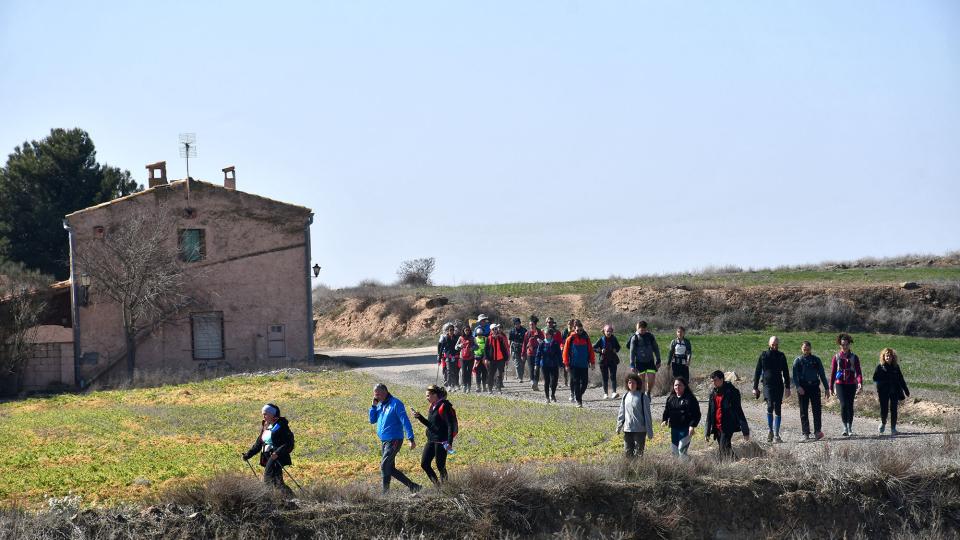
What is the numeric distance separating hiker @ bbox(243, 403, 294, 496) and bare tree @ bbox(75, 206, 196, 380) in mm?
26477

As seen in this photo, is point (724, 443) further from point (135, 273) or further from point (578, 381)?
point (135, 273)

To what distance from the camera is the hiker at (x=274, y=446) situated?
1557cm

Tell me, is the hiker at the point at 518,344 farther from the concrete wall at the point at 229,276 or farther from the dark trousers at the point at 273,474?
the dark trousers at the point at 273,474

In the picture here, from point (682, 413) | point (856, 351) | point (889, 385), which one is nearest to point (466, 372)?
point (889, 385)

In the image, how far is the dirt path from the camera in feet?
66.1

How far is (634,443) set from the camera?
Answer: 57.5ft

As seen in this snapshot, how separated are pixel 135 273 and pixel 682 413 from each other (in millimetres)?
27658

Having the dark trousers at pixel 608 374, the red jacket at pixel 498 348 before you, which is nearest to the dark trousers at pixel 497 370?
the red jacket at pixel 498 348

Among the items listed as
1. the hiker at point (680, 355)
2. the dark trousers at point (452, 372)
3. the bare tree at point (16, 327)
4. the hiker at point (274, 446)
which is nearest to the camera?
the hiker at point (274, 446)

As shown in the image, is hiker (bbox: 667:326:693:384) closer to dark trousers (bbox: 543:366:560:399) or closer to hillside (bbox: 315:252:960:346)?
dark trousers (bbox: 543:366:560:399)

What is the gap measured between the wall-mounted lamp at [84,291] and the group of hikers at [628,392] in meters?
14.7

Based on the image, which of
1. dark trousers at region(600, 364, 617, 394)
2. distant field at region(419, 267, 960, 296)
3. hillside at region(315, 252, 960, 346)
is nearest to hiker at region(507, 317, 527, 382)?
dark trousers at region(600, 364, 617, 394)

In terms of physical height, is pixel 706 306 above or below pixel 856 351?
above

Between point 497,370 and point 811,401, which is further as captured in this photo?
point 497,370
